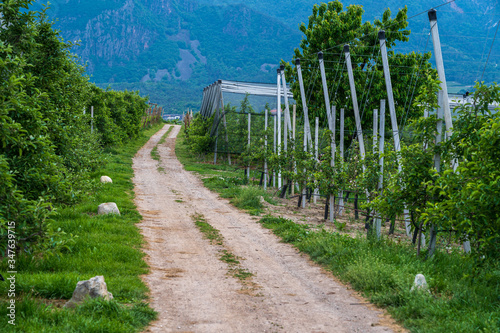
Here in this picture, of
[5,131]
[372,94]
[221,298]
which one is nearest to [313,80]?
[372,94]

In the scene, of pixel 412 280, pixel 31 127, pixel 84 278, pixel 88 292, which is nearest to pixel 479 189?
pixel 412 280

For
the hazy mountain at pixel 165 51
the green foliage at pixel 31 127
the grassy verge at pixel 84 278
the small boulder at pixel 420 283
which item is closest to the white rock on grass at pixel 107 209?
the grassy verge at pixel 84 278

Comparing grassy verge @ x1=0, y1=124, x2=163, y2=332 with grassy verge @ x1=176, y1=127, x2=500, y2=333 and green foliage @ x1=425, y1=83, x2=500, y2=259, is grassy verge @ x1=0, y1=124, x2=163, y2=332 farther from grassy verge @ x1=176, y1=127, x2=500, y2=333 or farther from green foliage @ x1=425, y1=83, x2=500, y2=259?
green foliage @ x1=425, y1=83, x2=500, y2=259

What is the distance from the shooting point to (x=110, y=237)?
9242 mm

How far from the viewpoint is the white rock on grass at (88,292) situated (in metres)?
5.65

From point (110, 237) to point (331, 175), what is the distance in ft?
23.0

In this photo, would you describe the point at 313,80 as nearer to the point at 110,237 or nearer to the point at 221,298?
the point at 110,237

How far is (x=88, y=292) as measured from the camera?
223 inches

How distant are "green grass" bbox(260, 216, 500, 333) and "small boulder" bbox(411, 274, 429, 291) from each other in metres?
0.10

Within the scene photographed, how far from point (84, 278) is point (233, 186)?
40.8 ft

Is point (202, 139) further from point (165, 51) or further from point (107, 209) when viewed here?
point (165, 51)

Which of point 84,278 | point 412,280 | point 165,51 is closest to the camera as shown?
point 84,278

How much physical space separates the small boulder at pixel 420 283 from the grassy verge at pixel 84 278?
360 cm

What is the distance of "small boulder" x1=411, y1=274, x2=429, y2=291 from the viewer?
631 centimetres
